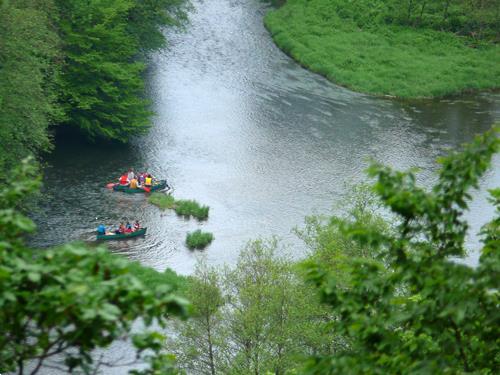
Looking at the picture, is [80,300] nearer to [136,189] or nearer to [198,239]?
[198,239]

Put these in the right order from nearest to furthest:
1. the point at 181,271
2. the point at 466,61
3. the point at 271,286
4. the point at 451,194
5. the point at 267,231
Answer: the point at 451,194 → the point at 271,286 → the point at 181,271 → the point at 267,231 → the point at 466,61


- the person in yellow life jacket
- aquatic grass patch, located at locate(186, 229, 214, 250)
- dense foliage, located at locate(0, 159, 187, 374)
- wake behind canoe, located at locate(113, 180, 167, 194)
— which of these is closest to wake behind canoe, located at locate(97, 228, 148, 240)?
aquatic grass patch, located at locate(186, 229, 214, 250)

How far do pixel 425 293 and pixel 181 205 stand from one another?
30285mm

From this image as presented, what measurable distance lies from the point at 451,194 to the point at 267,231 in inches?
1090

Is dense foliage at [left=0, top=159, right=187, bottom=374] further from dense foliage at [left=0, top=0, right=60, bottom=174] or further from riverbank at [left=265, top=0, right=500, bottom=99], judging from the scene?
Result: riverbank at [left=265, top=0, right=500, bottom=99]

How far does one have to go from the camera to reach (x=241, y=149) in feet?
152

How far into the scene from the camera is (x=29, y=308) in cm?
727

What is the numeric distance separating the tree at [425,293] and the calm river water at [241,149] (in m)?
24.3

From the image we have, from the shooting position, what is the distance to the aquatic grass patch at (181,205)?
37875mm

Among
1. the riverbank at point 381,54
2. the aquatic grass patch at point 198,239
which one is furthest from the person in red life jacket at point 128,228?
the riverbank at point 381,54

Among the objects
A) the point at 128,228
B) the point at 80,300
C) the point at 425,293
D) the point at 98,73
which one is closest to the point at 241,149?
the point at 98,73

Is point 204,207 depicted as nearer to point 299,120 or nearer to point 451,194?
point 299,120

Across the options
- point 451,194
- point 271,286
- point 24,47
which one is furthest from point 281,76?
point 451,194

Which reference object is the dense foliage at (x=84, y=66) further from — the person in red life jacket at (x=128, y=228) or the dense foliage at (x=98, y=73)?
the person in red life jacket at (x=128, y=228)
